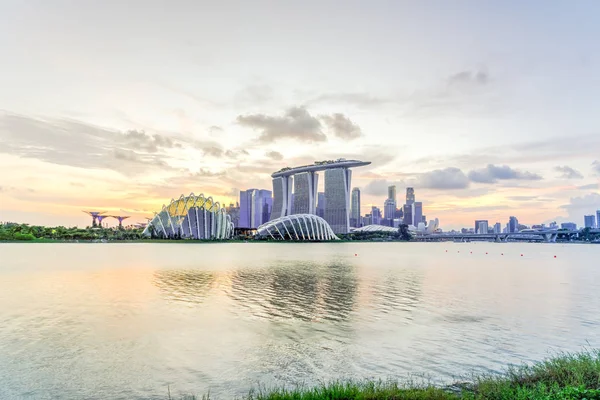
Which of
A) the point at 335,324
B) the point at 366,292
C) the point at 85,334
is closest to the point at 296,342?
the point at 335,324

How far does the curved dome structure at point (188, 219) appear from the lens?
156500 mm

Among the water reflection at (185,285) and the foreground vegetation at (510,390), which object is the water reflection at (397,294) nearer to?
the foreground vegetation at (510,390)

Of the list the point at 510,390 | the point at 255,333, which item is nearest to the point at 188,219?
the point at 255,333

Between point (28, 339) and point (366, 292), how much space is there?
21.5 metres

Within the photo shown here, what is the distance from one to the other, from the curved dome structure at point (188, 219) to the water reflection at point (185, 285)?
114m

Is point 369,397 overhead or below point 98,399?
overhead

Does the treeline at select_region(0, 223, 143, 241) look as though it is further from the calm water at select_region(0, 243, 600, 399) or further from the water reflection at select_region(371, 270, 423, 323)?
the water reflection at select_region(371, 270, 423, 323)

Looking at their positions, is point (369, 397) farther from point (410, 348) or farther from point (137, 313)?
point (137, 313)

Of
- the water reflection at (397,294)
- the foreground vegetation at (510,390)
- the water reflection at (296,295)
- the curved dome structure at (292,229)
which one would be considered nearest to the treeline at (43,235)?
the curved dome structure at (292,229)

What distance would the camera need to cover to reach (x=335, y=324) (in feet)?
66.7

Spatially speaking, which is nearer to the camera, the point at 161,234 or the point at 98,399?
the point at 98,399

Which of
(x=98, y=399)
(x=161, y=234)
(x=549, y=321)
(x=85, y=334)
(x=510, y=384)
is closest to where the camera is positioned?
(x=510, y=384)

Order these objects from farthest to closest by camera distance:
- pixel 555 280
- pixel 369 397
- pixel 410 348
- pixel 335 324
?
pixel 555 280 < pixel 335 324 < pixel 410 348 < pixel 369 397

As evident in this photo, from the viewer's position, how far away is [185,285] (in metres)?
34.8
